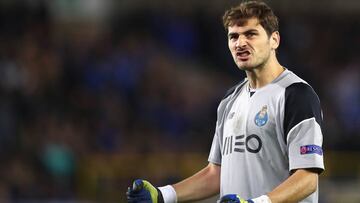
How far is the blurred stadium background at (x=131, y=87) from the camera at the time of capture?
12625 mm

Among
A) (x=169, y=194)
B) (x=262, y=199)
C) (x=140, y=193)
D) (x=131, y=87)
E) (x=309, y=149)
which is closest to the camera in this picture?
(x=262, y=199)

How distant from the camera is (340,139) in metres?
13.1

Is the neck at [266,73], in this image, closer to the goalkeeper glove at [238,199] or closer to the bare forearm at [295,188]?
the bare forearm at [295,188]

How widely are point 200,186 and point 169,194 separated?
0.23 m

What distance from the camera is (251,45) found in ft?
18.3

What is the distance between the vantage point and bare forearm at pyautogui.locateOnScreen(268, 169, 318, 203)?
17.3 ft

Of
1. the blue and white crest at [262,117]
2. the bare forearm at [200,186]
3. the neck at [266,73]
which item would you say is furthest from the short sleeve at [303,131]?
the bare forearm at [200,186]

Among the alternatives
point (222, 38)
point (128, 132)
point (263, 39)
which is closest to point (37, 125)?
point (128, 132)

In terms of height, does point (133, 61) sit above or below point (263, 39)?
above

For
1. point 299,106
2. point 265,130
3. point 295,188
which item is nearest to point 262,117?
point 265,130

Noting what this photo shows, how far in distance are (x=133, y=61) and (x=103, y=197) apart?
8.83ft

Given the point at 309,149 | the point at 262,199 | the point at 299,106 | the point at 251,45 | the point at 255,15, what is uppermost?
the point at 255,15

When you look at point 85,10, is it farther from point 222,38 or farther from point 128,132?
point 128,132

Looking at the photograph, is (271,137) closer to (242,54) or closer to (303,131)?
(303,131)
